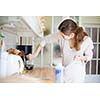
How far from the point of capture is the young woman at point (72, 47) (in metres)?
2.04

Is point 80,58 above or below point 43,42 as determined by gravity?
below

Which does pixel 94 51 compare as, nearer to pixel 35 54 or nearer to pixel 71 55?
pixel 71 55

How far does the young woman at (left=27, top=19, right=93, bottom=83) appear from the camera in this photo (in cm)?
204

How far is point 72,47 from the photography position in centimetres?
206

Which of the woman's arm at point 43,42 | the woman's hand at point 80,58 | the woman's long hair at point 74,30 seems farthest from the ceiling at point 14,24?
the woman's hand at point 80,58

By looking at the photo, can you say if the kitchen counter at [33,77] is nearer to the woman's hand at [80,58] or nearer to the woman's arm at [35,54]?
the woman's arm at [35,54]

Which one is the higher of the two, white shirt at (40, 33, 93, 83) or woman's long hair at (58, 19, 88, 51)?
woman's long hair at (58, 19, 88, 51)

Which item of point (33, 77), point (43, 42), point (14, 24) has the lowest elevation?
point (33, 77)

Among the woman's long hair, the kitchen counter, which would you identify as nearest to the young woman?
the woman's long hair

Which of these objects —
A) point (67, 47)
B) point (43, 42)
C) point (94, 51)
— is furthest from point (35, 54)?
point (94, 51)

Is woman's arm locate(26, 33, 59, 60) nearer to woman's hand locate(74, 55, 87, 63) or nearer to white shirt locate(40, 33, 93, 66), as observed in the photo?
white shirt locate(40, 33, 93, 66)
